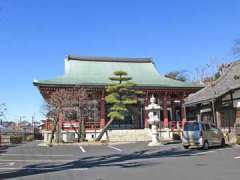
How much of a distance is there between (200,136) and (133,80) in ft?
A: 47.5

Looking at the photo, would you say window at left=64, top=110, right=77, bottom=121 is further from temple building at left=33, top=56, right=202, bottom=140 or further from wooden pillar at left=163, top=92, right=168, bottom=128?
wooden pillar at left=163, top=92, right=168, bottom=128

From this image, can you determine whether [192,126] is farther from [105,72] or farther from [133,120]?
[105,72]

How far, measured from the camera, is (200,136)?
1977cm

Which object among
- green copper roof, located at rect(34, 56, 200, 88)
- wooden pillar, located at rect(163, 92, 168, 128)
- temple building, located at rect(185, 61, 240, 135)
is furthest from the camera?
wooden pillar, located at rect(163, 92, 168, 128)


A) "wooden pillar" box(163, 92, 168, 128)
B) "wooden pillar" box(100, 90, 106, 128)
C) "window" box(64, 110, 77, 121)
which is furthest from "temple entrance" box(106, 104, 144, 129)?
"window" box(64, 110, 77, 121)

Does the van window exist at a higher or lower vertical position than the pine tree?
lower

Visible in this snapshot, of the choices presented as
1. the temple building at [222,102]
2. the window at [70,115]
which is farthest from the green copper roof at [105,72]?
the temple building at [222,102]

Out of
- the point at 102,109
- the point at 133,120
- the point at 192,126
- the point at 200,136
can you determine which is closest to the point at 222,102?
the point at 133,120

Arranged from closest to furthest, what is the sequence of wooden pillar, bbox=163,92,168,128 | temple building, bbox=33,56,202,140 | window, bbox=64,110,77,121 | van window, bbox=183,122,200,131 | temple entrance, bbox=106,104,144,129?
van window, bbox=183,122,200,131 < window, bbox=64,110,77,121 < temple building, bbox=33,56,202,140 < wooden pillar, bbox=163,92,168,128 < temple entrance, bbox=106,104,144,129

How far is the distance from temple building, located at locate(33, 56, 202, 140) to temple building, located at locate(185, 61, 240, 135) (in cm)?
194

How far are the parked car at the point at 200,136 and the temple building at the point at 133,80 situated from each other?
412 inches

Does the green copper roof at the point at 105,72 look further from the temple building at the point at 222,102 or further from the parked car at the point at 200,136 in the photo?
the parked car at the point at 200,136

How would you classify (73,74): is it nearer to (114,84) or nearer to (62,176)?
(114,84)

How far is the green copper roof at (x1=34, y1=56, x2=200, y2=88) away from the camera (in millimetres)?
31188
